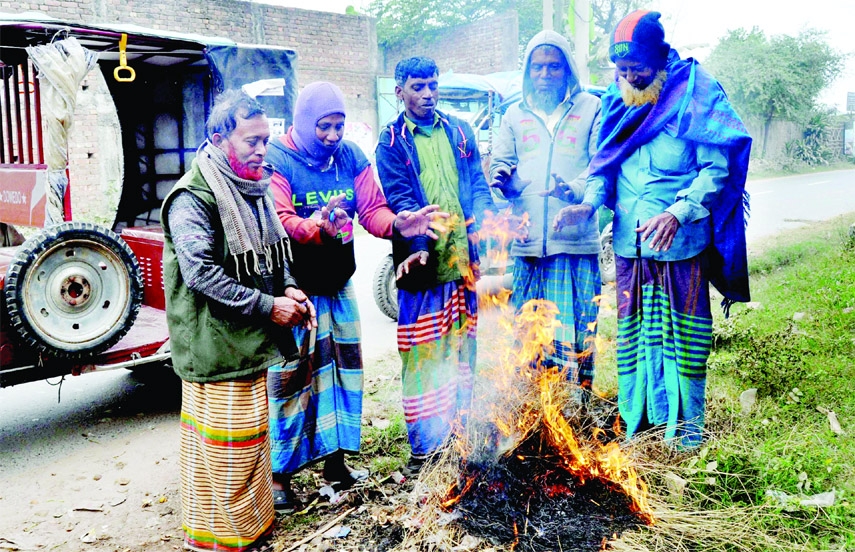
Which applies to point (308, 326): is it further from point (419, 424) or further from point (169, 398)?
point (169, 398)

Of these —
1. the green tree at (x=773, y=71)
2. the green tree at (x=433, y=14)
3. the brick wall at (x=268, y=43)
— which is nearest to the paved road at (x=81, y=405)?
the brick wall at (x=268, y=43)

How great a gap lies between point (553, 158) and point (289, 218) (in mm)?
1669

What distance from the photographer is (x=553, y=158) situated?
4.12 meters

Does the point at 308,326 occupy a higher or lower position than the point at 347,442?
higher

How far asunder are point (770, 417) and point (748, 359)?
34.6 inches

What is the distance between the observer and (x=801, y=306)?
6781 millimetres

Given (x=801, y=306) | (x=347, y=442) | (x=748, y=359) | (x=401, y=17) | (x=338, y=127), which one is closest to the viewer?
(x=338, y=127)

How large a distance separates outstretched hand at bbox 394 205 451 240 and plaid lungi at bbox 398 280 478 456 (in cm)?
38

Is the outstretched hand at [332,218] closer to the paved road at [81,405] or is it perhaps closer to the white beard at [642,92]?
the white beard at [642,92]

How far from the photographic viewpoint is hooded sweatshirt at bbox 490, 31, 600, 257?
408 cm

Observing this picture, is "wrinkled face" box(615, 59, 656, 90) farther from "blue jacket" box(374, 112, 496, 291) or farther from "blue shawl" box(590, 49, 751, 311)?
"blue jacket" box(374, 112, 496, 291)

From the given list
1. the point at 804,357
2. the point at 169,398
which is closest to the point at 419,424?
the point at 169,398

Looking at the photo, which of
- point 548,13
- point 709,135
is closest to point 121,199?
point 709,135

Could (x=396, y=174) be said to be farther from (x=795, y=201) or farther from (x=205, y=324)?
(x=795, y=201)
